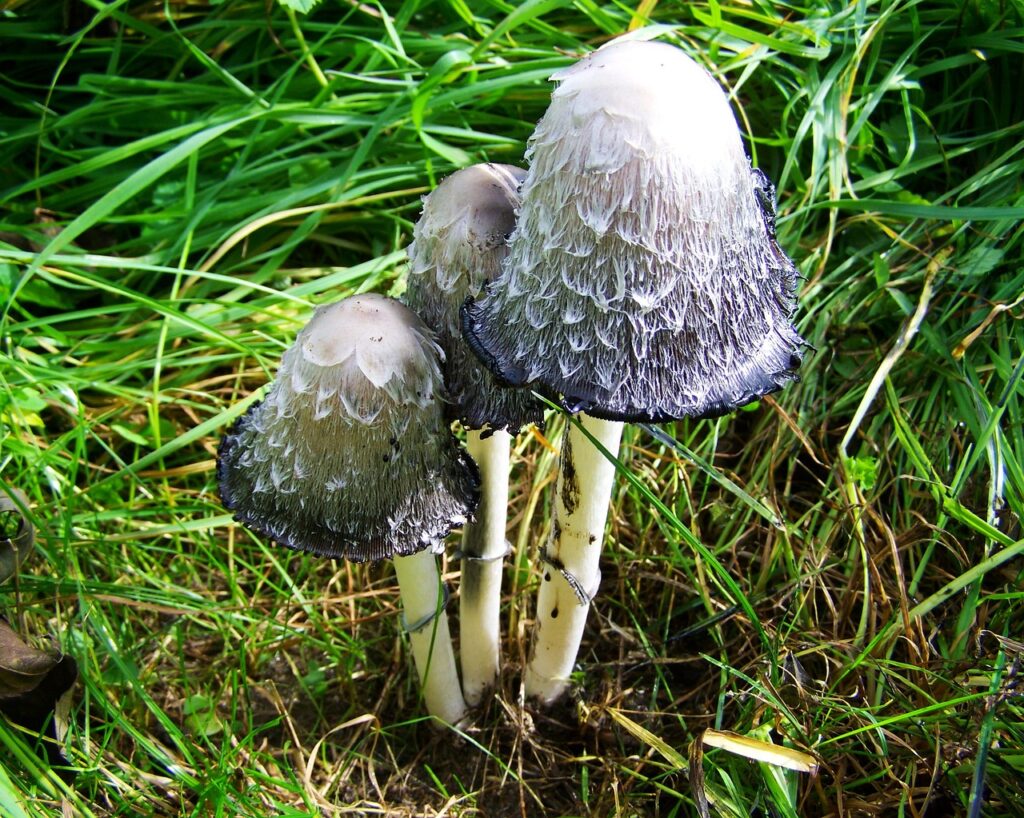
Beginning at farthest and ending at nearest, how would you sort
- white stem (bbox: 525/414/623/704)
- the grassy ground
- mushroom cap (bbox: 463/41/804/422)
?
the grassy ground → white stem (bbox: 525/414/623/704) → mushroom cap (bbox: 463/41/804/422)

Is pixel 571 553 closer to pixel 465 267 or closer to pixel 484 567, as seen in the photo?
pixel 484 567

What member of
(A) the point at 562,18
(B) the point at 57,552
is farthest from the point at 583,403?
(A) the point at 562,18

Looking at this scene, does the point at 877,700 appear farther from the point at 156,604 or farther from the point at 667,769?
the point at 156,604

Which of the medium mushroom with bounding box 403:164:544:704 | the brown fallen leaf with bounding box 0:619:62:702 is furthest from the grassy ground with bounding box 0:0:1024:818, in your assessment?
the medium mushroom with bounding box 403:164:544:704

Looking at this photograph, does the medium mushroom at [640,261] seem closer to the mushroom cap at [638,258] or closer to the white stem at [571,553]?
the mushroom cap at [638,258]

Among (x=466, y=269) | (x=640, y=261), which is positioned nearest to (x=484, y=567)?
(x=466, y=269)

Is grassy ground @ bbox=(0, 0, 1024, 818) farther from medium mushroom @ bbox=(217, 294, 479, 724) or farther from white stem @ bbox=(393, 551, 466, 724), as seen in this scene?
medium mushroom @ bbox=(217, 294, 479, 724)
